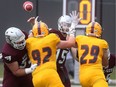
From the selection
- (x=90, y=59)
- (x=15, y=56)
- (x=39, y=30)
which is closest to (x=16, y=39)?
(x=15, y=56)

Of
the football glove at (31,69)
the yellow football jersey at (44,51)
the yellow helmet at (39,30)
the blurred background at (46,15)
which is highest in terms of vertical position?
the yellow helmet at (39,30)

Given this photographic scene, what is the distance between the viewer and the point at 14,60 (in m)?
7.22

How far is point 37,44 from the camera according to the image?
7.14m

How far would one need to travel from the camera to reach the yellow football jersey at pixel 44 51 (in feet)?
23.3

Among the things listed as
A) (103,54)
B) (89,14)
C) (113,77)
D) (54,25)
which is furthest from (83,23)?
(54,25)

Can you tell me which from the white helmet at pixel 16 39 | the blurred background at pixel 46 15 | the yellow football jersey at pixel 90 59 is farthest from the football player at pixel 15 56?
the blurred background at pixel 46 15

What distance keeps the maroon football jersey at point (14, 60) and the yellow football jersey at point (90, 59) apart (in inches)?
29.7

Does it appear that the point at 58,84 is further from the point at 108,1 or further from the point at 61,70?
the point at 108,1

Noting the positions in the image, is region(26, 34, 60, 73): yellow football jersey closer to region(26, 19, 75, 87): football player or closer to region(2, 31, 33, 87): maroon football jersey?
region(26, 19, 75, 87): football player

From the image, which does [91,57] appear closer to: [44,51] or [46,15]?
[44,51]

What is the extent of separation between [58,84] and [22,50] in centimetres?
73

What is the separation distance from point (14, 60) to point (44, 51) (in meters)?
0.42

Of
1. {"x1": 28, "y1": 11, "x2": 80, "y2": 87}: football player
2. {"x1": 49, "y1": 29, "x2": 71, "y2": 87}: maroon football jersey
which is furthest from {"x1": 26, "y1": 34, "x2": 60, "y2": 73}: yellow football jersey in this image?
{"x1": 49, "y1": 29, "x2": 71, "y2": 87}: maroon football jersey

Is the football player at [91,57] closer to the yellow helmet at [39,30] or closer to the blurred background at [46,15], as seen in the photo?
the yellow helmet at [39,30]
